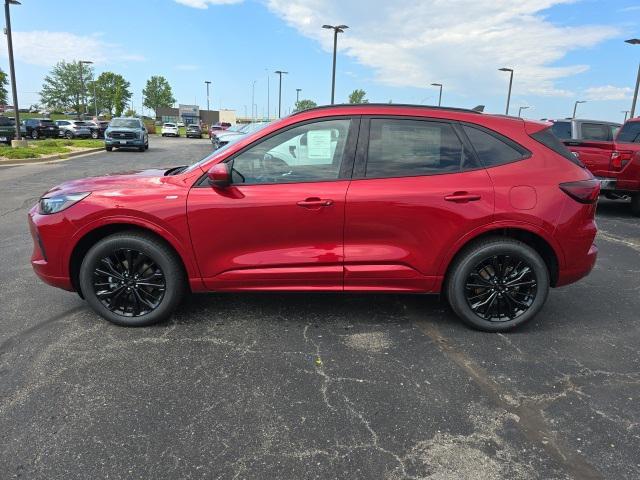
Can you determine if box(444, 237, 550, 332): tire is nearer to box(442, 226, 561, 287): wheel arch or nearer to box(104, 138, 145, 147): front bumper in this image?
box(442, 226, 561, 287): wheel arch

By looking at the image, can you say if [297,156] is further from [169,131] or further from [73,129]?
[169,131]

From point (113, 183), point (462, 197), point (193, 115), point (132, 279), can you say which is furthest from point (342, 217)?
point (193, 115)

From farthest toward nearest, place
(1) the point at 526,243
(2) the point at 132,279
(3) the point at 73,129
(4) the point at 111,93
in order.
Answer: (4) the point at 111,93 → (3) the point at 73,129 → (1) the point at 526,243 → (2) the point at 132,279

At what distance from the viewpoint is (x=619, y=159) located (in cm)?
885

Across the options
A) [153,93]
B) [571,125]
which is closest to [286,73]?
[571,125]

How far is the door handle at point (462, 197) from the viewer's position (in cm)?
356

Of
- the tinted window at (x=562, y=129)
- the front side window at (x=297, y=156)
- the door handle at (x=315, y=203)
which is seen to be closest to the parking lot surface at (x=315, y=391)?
the front side window at (x=297, y=156)

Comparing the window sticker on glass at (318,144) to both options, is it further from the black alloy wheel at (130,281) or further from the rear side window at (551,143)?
the rear side window at (551,143)

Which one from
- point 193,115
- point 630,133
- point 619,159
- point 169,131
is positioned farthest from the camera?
point 193,115

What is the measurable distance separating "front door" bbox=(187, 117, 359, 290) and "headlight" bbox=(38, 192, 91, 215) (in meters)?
0.89

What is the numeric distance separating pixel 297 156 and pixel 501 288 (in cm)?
190

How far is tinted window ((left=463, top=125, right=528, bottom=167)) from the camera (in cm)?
368

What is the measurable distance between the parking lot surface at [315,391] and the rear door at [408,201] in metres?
0.56

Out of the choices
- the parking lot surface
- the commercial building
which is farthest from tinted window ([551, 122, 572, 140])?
the commercial building
